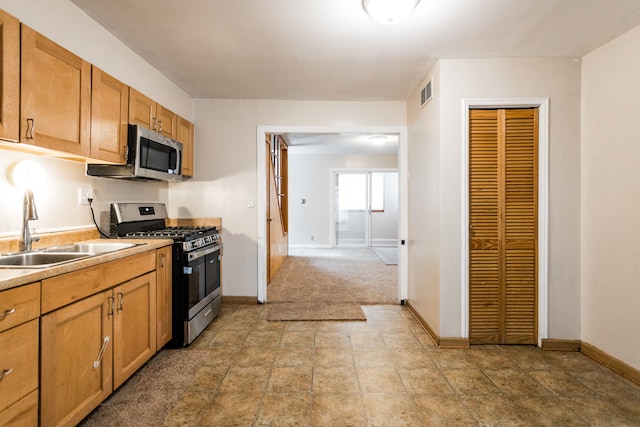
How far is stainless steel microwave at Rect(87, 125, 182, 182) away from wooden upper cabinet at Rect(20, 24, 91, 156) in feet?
1.44

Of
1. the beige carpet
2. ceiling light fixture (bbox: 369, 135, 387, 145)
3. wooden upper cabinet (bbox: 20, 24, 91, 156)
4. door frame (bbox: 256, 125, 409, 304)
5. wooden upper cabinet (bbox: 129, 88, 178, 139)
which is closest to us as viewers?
wooden upper cabinet (bbox: 20, 24, 91, 156)

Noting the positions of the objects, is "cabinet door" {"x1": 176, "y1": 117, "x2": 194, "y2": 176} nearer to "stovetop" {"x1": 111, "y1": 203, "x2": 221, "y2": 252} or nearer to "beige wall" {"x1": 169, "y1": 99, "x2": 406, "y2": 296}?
"beige wall" {"x1": 169, "y1": 99, "x2": 406, "y2": 296}

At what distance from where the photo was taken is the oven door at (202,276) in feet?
8.49

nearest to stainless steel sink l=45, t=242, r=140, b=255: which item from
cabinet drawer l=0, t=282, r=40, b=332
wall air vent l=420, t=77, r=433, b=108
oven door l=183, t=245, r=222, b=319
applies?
oven door l=183, t=245, r=222, b=319

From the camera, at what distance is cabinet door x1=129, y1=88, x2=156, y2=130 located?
7.88ft

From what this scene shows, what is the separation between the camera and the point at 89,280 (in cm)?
163

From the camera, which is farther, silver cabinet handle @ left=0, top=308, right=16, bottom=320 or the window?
the window

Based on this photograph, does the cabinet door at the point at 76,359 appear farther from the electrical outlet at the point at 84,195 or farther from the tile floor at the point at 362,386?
the electrical outlet at the point at 84,195

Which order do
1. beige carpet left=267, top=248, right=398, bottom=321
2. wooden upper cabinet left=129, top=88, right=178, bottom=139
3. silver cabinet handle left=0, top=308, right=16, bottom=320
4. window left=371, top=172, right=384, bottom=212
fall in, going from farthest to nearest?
1. window left=371, top=172, right=384, bottom=212
2. beige carpet left=267, top=248, right=398, bottom=321
3. wooden upper cabinet left=129, top=88, right=178, bottom=139
4. silver cabinet handle left=0, top=308, right=16, bottom=320

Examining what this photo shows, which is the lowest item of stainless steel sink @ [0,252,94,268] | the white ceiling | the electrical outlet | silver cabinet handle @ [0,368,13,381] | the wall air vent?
silver cabinet handle @ [0,368,13,381]

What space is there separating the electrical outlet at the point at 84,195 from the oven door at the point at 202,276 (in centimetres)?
82

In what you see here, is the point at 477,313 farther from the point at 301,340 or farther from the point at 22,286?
the point at 22,286

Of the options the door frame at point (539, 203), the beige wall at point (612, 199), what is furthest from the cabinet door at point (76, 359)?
the beige wall at point (612, 199)

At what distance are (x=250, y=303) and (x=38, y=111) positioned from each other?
2.65 meters
